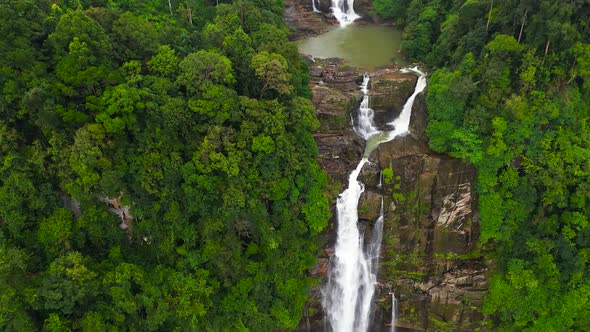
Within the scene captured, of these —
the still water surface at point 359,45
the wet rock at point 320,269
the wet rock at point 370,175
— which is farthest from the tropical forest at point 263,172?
the still water surface at point 359,45

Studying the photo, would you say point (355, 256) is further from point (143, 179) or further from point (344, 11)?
point (344, 11)

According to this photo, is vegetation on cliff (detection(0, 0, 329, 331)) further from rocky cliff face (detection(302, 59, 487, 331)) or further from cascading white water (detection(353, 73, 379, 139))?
cascading white water (detection(353, 73, 379, 139))

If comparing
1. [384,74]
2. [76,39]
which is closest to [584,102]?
[384,74]

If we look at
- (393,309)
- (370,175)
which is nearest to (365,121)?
(370,175)

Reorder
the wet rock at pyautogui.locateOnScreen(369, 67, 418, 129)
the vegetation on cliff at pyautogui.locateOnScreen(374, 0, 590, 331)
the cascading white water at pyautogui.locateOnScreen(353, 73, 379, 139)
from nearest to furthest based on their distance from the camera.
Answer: the vegetation on cliff at pyautogui.locateOnScreen(374, 0, 590, 331), the cascading white water at pyautogui.locateOnScreen(353, 73, 379, 139), the wet rock at pyautogui.locateOnScreen(369, 67, 418, 129)

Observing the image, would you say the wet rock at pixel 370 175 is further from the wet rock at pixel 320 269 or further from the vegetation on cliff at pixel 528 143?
the wet rock at pixel 320 269

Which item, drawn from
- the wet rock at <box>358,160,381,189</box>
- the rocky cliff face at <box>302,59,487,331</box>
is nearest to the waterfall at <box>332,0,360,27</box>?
the rocky cliff face at <box>302,59,487,331</box>
